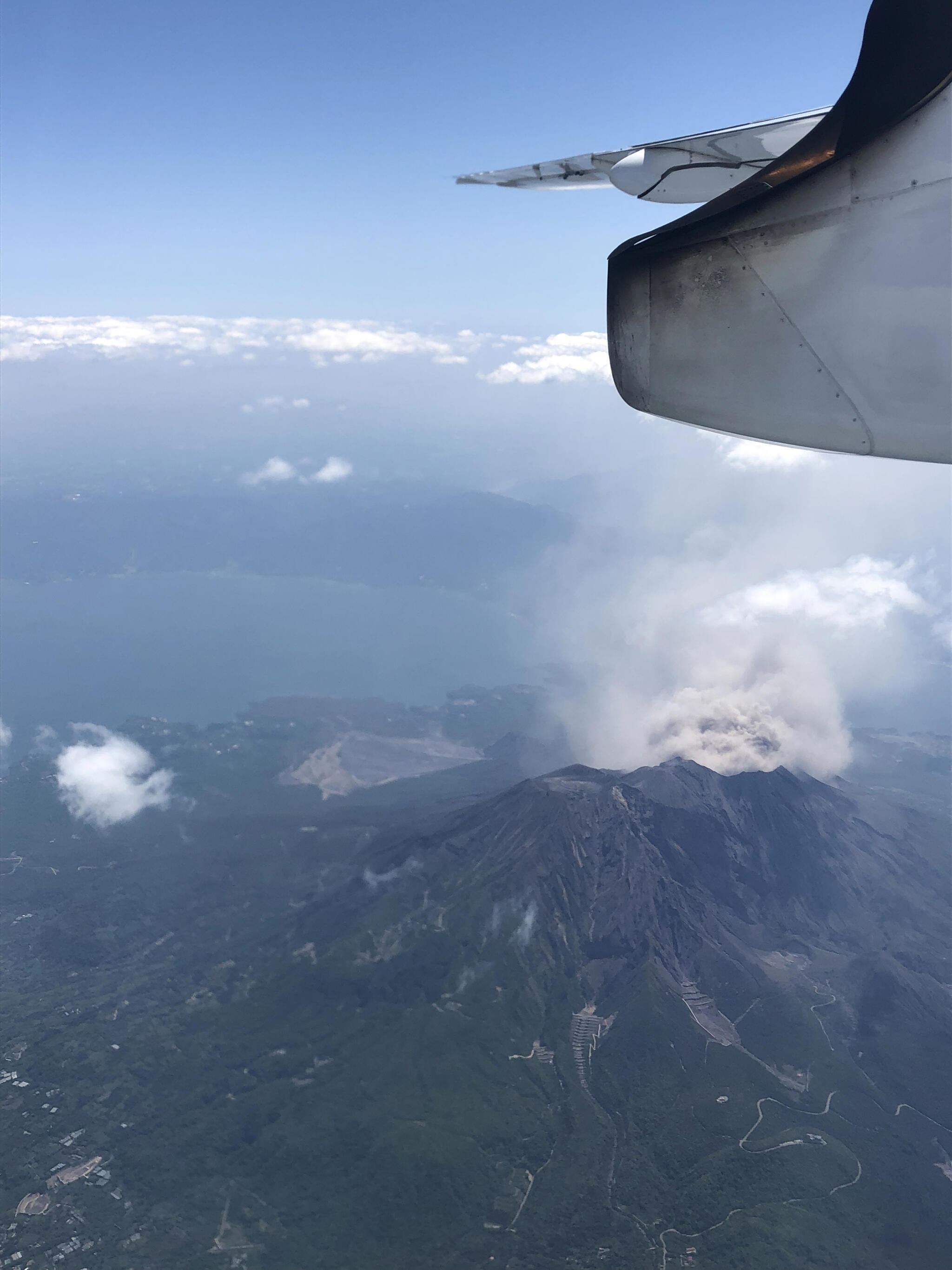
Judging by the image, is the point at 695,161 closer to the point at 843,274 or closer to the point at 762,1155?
the point at 843,274

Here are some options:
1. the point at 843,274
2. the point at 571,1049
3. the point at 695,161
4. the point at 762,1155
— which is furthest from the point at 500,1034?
the point at 843,274

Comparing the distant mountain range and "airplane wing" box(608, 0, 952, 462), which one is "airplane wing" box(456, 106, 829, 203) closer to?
"airplane wing" box(608, 0, 952, 462)

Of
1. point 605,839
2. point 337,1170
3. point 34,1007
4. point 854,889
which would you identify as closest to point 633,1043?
point 605,839

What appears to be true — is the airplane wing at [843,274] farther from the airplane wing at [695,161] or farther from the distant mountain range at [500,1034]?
the distant mountain range at [500,1034]

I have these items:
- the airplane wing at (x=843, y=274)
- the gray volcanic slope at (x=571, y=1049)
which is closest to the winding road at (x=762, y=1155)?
the gray volcanic slope at (x=571, y=1049)

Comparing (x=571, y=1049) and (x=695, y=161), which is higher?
(x=695, y=161)
